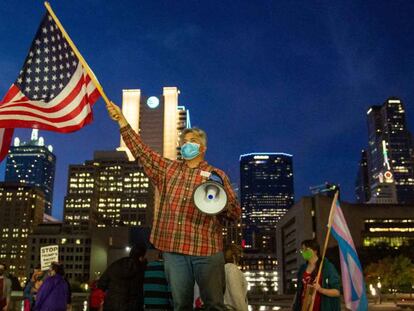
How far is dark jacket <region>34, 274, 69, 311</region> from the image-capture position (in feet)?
25.6

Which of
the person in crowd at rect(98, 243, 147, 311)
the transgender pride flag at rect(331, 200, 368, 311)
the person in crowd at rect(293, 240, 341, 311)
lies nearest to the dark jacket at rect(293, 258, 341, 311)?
the person in crowd at rect(293, 240, 341, 311)

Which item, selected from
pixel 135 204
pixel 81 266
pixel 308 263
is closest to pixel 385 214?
pixel 81 266

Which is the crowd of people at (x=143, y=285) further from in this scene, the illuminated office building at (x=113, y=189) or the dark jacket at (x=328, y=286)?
the illuminated office building at (x=113, y=189)

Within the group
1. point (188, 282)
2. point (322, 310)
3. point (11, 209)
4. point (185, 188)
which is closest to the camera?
point (188, 282)

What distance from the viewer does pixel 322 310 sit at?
570 centimetres

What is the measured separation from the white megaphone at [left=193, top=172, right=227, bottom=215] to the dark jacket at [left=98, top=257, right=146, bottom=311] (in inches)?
90.7

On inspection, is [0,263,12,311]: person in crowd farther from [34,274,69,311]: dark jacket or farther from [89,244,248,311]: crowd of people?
[89,244,248,311]: crowd of people

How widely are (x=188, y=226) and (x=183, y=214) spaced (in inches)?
4.1

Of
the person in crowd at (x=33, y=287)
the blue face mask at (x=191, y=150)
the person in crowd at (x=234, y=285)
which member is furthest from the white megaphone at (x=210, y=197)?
the person in crowd at (x=33, y=287)

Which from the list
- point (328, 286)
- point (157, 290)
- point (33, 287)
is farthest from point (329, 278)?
point (33, 287)

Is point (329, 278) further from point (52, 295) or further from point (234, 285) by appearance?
point (52, 295)

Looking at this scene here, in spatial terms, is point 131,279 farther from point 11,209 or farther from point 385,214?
point 11,209

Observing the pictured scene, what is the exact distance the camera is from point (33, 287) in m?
10.7

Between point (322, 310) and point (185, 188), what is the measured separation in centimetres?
276
